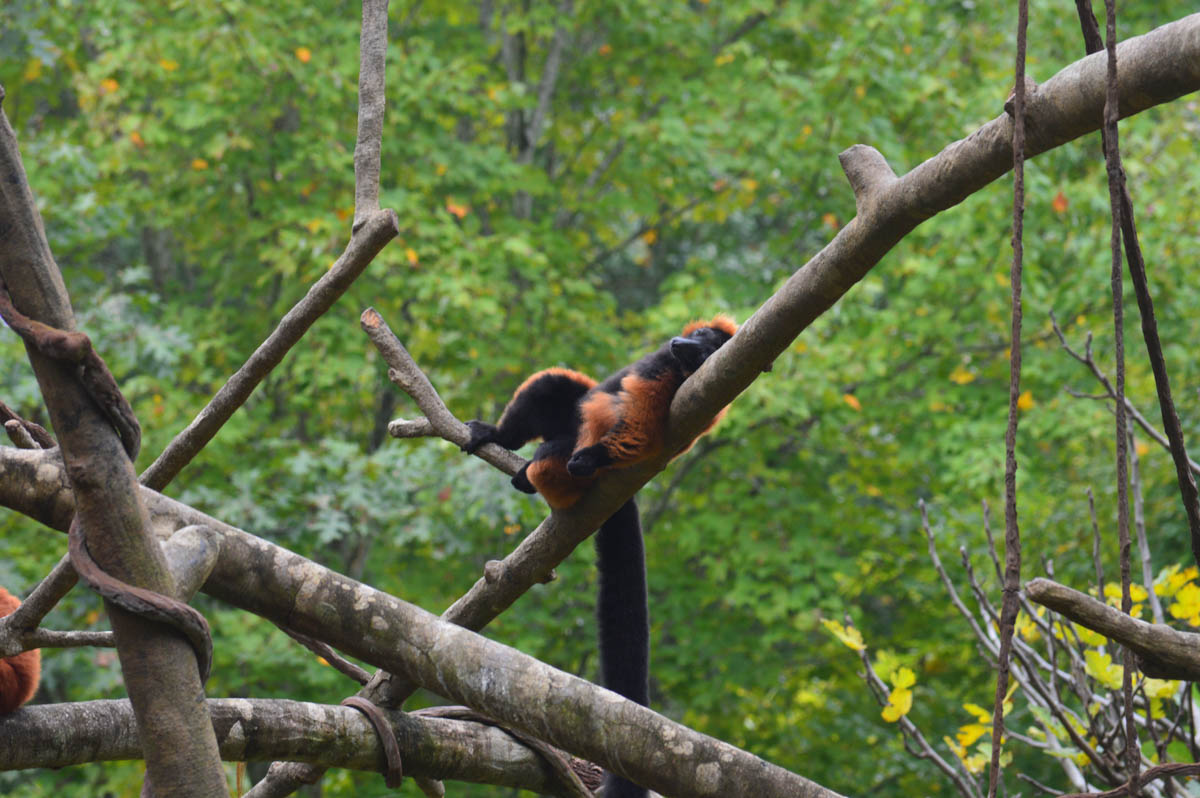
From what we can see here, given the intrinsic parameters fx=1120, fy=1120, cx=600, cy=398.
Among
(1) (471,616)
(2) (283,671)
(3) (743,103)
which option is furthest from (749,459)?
(1) (471,616)

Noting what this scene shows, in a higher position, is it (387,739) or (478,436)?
(478,436)

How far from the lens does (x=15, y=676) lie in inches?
103

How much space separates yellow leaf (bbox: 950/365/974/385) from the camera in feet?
33.0

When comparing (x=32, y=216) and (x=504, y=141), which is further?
(x=504, y=141)

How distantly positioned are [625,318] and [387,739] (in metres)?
9.28

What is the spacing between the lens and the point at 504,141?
12406mm

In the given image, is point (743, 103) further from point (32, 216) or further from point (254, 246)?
point (32, 216)

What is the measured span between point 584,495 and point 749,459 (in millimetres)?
7929

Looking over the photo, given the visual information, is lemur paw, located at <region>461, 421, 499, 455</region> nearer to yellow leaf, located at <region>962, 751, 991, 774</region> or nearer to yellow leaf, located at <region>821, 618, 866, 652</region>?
yellow leaf, located at <region>821, 618, 866, 652</region>

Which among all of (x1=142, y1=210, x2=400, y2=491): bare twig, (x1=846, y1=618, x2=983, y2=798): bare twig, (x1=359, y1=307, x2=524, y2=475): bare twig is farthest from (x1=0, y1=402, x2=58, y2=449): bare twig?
(x1=846, y1=618, x2=983, y2=798): bare twig

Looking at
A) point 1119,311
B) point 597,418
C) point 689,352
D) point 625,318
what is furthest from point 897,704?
point 625,318

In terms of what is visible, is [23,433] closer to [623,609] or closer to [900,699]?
[623,609]

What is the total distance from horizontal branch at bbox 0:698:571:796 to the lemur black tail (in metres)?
0.46

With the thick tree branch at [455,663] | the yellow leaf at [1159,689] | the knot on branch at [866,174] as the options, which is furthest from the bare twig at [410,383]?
the yellow leaf at [1159,689]
